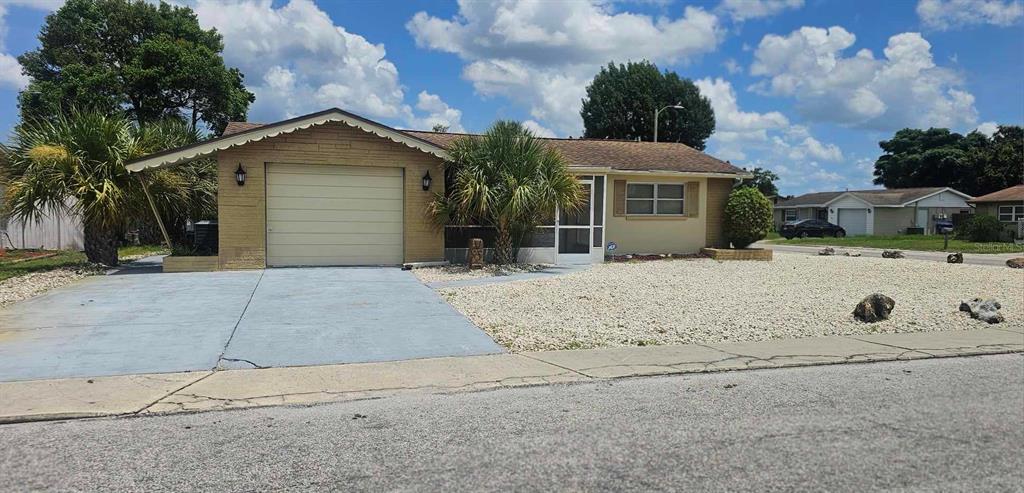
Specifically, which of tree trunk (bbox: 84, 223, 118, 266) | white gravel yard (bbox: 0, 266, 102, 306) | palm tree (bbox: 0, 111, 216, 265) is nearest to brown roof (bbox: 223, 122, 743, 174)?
palm tree (bbox: 0, 111, 216, 265)

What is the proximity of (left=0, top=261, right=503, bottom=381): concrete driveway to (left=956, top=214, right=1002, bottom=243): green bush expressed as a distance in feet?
114

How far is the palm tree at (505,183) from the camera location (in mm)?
14633

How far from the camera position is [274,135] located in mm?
14094

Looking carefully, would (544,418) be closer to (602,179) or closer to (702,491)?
(702,491)

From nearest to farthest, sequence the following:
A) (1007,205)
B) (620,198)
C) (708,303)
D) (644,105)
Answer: (708,303), (620,198), (1007,205), (644,105)

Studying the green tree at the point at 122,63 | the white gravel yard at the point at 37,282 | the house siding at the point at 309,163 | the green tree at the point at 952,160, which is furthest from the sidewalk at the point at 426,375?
the green tree at the point at 952,160

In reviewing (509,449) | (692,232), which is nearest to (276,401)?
(509,449)

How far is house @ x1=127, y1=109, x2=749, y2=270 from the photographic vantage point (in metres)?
14.2

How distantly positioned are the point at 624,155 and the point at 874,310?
11.0m

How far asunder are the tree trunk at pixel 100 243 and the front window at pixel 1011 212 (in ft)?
154

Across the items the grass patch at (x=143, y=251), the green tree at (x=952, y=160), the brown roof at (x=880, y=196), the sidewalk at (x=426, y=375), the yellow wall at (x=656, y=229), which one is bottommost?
the sidewalk at (x=426, y=375)

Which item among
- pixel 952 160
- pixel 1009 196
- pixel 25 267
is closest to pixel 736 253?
pixel 25 267

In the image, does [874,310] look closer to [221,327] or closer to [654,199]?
[221,327]

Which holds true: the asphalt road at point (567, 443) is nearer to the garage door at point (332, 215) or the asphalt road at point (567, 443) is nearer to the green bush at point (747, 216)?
the garage door at point (332, 215)
